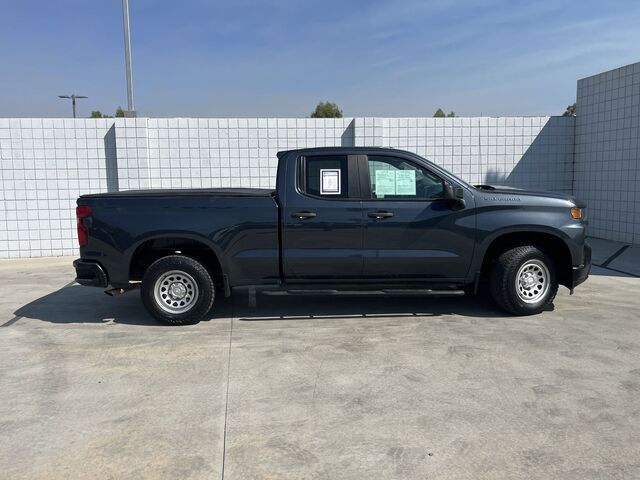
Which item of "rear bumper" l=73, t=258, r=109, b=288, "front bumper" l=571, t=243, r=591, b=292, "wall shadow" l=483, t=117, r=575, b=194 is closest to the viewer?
"rear bumper" l=73, t=258, r=109, b=288

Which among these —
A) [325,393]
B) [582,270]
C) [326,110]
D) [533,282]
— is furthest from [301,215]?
[326,110]

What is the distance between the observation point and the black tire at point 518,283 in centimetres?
623

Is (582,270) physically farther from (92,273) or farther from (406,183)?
(92,273)

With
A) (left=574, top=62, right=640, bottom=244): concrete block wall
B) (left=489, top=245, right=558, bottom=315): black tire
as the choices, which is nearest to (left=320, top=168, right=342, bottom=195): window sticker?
(left=489, top=245, right=558, bottom=315): black tire

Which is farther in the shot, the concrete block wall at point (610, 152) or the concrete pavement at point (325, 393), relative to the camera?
the concrete block wall at point (610, 152)

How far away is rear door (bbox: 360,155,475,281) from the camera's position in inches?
241

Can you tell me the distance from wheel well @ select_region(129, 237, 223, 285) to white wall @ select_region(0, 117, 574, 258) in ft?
16.7

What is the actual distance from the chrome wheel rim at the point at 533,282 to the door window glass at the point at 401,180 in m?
1.34

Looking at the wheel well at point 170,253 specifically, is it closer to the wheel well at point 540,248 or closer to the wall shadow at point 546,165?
the wheel well at point 540,248

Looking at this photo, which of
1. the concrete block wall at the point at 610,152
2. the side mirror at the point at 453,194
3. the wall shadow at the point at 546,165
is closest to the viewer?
the side mirror at the point at 453,194

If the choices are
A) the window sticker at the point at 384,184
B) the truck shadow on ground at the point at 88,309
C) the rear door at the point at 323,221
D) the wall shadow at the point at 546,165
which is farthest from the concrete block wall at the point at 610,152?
the truck shadow on ground at the point at 88,309

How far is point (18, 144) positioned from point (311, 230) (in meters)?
7.68

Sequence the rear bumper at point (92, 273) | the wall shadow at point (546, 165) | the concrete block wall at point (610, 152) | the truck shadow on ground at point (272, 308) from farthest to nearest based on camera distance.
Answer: the wall shadow at point (546, 165)
the concrete block wall at point (610, 152)
the truck shadow on ground at point (272, 308)
the rear bumper at point (92, 273)

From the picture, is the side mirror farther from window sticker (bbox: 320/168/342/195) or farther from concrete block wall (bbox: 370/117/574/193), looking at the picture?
concrete block wall (bbox: 370/117/574/193)
